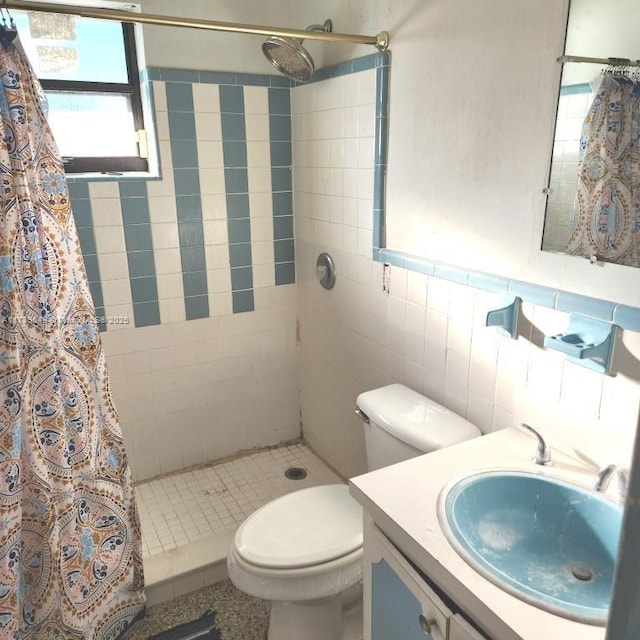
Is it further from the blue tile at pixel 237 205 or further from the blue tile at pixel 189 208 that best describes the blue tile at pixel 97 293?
the blue tile at pixel 237 205

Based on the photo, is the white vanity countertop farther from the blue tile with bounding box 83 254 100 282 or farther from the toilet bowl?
the blue tile with bounding box 83 254 100 282

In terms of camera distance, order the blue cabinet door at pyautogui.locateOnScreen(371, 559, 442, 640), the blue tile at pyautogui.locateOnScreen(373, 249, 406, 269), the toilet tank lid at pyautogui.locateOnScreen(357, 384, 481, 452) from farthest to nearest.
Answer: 1. the blue tile at pyautogui.locateOnScreen(373, 249, 406, 269)
2. the toilet tank lid at pyautogui.locateOnScreen(357, 384, 481, 452)
3. the blue cabinet door at pyautogui.locateOnScreen(371, 559, 442, 640)

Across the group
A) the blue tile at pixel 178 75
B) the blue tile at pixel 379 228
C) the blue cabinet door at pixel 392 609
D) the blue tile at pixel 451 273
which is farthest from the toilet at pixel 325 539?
the blue tile at pixel 178 75

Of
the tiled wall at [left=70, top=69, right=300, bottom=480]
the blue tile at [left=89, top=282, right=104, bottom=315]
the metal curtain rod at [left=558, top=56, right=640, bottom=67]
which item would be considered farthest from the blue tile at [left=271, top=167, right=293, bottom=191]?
the metal curtain rod at [left=558, top=56, right=640, bottom=67]

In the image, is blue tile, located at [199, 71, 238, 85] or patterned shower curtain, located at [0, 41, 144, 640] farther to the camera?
blue tile, located at [199, 71, 238, 85]

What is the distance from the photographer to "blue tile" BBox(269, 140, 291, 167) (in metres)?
2.49

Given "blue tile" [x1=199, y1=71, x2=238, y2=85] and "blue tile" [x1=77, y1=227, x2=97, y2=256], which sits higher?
"blue tile" [x1=199, y1=71, x2=238, y2=85]

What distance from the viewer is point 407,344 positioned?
1.93 m

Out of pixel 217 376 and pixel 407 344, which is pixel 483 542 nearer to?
pixel 407 344

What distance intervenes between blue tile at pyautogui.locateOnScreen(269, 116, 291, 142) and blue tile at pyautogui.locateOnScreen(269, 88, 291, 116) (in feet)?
0.07

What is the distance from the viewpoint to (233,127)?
239cm

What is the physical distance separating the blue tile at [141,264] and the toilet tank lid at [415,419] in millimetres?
1164

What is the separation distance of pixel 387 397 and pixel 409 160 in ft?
2.57

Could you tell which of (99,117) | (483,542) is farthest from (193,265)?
(483,542)
